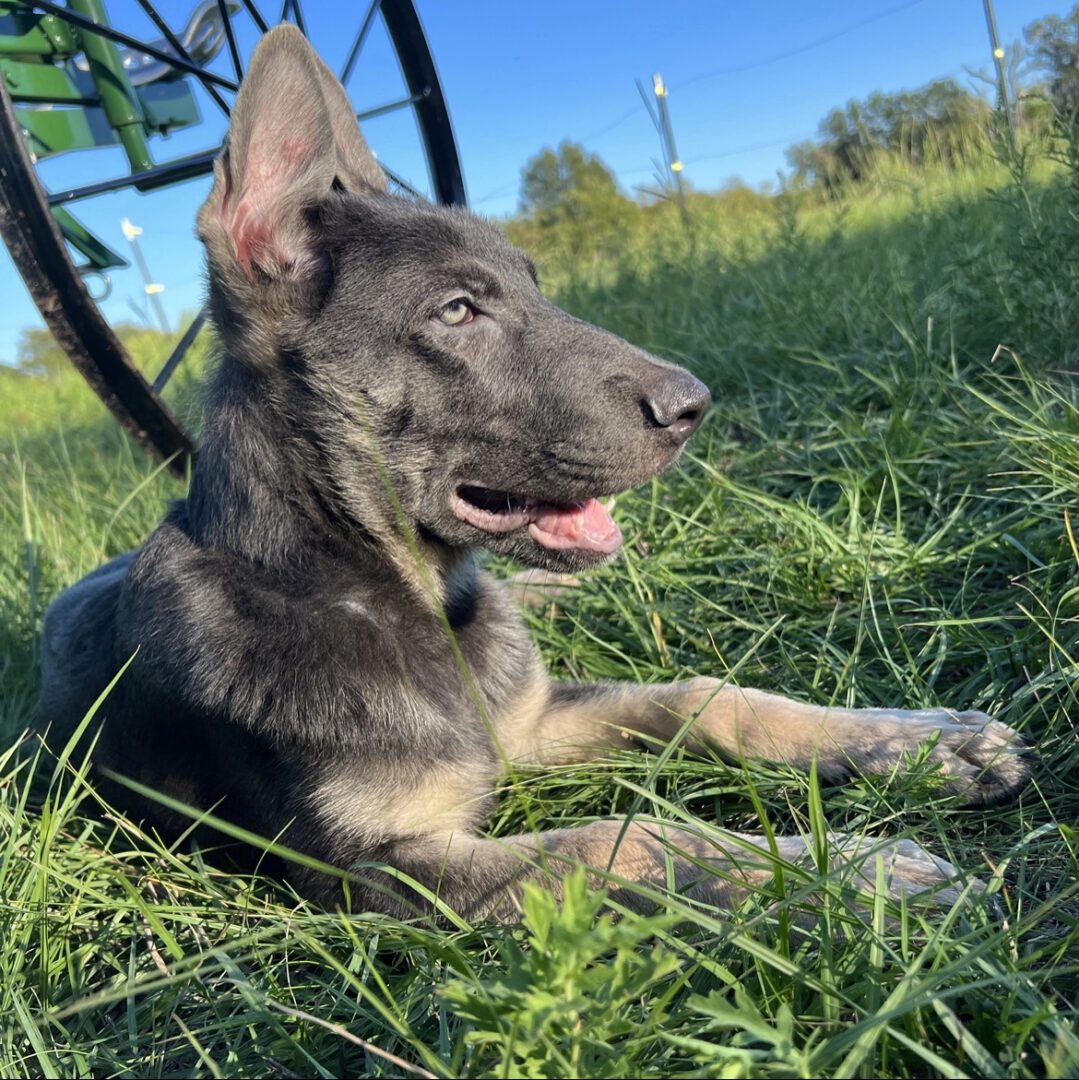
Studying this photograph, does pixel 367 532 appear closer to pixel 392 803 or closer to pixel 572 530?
pixel 572 530

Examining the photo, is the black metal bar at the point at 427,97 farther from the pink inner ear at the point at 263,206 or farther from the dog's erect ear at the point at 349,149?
the pink inner ear at the point at 263,206

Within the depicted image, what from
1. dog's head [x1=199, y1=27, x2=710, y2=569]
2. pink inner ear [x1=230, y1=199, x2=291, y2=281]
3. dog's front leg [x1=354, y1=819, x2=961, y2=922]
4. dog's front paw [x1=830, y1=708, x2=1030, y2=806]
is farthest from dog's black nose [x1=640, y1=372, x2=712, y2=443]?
pink inner ear [x1=230, y1=199, x2=291, y2=281]

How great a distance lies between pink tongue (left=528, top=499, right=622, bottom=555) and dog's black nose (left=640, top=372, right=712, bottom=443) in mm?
311

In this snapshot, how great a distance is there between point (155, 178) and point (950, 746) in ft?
13.2

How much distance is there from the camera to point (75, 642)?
8.84 feet

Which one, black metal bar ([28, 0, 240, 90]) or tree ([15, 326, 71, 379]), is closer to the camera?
black metal bar ([28, 0, 240, 90])

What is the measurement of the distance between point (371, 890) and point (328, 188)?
1902 mm

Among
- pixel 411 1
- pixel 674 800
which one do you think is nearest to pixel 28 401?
pixel 411 1

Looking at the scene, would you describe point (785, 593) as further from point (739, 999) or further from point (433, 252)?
point (739, 999)

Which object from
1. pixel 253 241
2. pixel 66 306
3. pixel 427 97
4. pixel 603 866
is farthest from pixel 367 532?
pixel 427 97

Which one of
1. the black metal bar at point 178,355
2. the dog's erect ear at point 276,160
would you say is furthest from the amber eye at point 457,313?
the black metal bar at point 178,355

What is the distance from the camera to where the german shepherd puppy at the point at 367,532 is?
2.06 m

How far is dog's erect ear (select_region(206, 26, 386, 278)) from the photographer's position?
7.25ft

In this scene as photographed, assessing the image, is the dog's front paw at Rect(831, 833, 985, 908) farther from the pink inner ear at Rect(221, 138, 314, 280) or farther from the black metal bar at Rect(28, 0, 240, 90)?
the black metal bar at Rect(28, 0, 240, 90)
